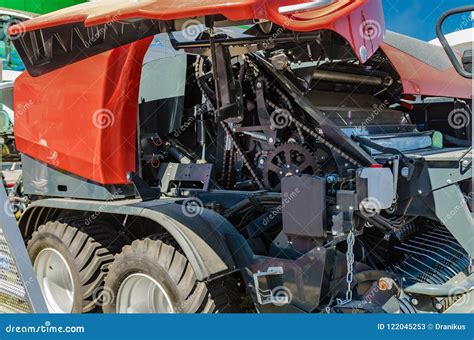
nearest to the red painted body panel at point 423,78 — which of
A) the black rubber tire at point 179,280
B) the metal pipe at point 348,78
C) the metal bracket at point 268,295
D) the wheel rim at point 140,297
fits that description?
the metal pipe at point 348,78

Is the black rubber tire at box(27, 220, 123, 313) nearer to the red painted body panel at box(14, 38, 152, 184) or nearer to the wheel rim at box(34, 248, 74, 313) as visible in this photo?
the wheel rim at box(34, 248, 74, 313)

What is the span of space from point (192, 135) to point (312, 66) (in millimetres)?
1222

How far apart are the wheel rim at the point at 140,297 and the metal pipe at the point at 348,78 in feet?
6.32

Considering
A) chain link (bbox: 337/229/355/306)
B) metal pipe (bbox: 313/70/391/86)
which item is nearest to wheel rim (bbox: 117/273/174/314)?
chain link (bbox: 337/229/355/306)

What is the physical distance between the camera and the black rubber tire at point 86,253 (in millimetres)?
3920

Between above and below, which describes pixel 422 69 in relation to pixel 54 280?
above

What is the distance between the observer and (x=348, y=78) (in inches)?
162

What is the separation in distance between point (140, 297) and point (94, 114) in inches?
53.9

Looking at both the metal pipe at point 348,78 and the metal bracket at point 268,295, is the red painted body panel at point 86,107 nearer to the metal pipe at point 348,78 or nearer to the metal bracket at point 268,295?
the metal pipe at point 348,78

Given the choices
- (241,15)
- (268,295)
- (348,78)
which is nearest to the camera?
(241,15)

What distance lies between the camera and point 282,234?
343 cm

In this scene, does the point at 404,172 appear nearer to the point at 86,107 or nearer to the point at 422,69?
the point at 422,69

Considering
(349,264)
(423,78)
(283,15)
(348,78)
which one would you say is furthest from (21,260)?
(423,78)
